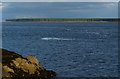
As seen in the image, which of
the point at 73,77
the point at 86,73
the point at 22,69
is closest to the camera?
the point at 22,69

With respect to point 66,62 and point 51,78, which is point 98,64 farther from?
point 51,78

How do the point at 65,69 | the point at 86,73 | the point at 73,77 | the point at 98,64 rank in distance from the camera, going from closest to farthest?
the point at 73,77 < the point at 86,73 < the point at 65,69 < the point at 98,64

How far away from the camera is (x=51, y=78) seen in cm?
2414

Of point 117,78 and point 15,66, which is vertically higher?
point 15,66

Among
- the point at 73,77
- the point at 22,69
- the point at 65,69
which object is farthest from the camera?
the point at 65,69

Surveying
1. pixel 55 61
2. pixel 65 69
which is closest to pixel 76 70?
pixel 65 69

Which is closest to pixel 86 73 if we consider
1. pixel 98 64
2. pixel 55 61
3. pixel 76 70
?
pixel 76 70

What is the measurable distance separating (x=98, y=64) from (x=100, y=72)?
480cm

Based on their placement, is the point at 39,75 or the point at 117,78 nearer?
the point at 39,75

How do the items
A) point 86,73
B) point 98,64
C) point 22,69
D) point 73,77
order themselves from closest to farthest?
point 22,69
point 73,77
point 86,73
point 98,64

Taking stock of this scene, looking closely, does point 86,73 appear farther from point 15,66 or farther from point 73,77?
point 15,66

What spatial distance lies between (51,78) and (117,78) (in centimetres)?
687

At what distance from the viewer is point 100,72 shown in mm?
27406

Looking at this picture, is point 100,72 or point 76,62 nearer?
point 100,72
